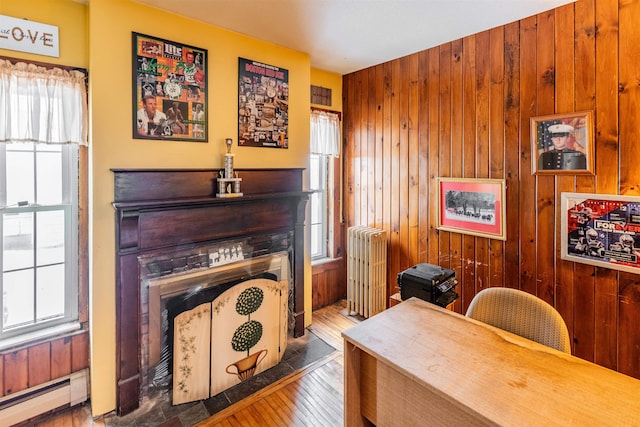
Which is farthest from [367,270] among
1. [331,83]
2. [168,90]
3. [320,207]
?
[168,90]

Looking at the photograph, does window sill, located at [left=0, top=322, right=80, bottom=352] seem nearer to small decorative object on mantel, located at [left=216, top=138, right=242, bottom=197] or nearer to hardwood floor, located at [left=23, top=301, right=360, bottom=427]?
hardwood floor, located at [left=23, top=301, right=360, bottom=427]

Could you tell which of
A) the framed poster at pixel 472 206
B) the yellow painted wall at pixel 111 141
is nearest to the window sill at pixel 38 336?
the yellow painted wall at pixel 111 141

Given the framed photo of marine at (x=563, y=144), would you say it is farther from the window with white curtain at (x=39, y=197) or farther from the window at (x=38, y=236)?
the window at (x=38, y=236)

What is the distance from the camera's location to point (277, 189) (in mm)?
2912

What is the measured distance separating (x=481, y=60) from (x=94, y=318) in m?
→ 3.41

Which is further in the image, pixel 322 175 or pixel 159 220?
pixel 322 175

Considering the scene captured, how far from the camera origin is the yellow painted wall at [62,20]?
1.94 m

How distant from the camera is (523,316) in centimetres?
169

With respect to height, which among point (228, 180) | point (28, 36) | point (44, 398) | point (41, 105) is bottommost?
point (44, 398)

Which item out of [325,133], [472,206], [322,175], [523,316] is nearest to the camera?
[523,316]

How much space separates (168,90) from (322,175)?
6.35 ft

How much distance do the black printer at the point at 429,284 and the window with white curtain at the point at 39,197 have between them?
7.74 feet

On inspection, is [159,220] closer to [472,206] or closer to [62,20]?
[62,20]

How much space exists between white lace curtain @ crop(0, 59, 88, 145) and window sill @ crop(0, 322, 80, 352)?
125 centimetres
